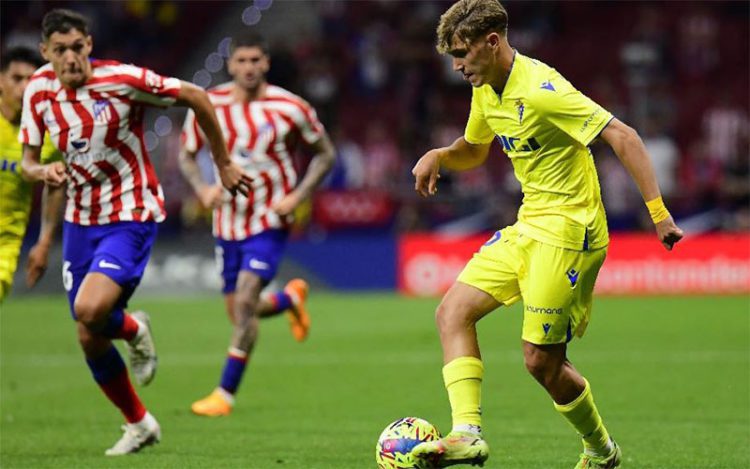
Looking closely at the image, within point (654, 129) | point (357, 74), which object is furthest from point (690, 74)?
point (357, 74)

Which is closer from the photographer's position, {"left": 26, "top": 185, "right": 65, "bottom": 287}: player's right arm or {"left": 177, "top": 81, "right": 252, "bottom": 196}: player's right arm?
{"left": 177, "top": 81, "right": 252, "bottom": 196}: player's right arm

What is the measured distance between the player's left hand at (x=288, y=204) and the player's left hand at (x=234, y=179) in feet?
8.17

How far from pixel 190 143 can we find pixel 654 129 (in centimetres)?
1307

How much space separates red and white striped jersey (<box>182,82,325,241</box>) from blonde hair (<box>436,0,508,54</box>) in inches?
166

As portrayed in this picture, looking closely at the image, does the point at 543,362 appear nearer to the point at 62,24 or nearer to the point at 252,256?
the point at 62,24

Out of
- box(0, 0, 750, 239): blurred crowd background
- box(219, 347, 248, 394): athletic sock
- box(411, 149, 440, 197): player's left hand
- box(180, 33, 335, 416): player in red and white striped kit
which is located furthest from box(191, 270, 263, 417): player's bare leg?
box(0, 0, 750, 239): blurred crowd background

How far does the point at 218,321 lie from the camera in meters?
16.8

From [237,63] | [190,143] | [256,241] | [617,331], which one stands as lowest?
[617,331]

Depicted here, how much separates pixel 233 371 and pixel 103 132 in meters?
2.56

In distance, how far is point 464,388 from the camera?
19.6ft

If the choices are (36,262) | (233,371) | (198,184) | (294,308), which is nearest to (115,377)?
(36,262)

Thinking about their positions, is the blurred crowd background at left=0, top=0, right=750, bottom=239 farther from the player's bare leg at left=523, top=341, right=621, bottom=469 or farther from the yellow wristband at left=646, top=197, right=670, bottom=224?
the yellow wristband at left=646, top=197, right=670, bottom=224

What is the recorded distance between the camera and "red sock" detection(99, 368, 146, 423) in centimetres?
766

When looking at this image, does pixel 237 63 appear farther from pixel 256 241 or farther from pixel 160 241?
pixel 160 241
